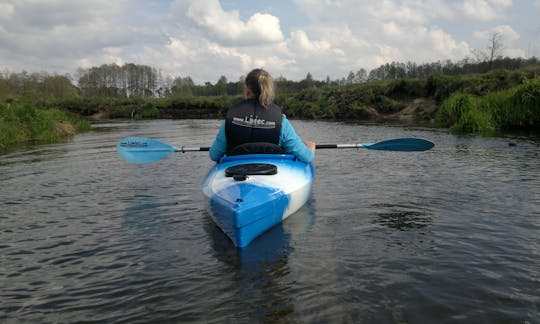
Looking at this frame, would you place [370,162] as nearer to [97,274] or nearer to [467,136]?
[467,136]

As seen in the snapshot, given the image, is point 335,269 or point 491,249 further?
point 491,249

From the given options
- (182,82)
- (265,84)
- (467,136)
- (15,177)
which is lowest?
(15,177)

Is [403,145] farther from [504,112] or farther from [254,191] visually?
[504,112]

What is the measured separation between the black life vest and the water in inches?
46.0

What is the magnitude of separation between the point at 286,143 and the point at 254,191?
1323 mm

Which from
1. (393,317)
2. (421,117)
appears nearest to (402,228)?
(393,317)

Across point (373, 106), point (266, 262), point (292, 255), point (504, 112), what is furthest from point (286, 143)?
point (373, 106)

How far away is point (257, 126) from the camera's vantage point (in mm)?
4902

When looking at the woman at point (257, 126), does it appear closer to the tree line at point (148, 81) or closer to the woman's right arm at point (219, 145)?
the woman's right arm at point (219, 145)

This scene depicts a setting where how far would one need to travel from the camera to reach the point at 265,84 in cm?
477

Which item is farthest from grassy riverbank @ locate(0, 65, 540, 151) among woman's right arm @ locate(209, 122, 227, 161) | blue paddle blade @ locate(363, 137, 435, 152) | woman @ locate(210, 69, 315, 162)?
woman @ locate(210, 69, 315, 162)

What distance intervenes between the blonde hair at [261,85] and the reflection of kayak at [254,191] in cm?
76

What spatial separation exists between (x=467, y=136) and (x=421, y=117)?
11544mm

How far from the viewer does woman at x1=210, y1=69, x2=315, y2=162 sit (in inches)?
189
